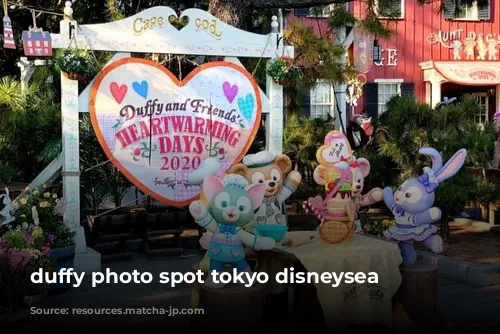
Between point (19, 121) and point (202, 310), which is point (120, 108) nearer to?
point (19, 121)

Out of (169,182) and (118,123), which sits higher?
(118,123)

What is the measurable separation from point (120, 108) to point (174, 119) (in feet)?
2.38

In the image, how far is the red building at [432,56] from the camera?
1777cm

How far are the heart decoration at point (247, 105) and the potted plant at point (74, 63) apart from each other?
2.12m

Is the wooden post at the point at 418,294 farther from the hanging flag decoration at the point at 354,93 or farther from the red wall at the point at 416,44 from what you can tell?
the red wall at the point at 416,44

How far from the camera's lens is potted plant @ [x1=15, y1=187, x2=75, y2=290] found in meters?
7.00

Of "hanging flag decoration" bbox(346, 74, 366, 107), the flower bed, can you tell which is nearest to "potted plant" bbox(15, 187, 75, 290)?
the flower bed

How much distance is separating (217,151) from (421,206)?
12.1ft

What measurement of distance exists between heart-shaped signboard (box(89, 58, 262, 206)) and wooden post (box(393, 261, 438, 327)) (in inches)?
125

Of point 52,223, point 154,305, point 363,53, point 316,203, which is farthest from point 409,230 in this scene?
point 363,53

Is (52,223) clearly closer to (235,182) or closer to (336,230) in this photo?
(235,182)

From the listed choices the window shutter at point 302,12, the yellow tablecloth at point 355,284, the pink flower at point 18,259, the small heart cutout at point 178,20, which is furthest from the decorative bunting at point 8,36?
the window shutter at point 302,12

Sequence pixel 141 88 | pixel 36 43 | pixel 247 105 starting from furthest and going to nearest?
1. pixel 247 105
2. pixel 141 88
3. pixel 36 43

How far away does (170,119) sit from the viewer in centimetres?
872
